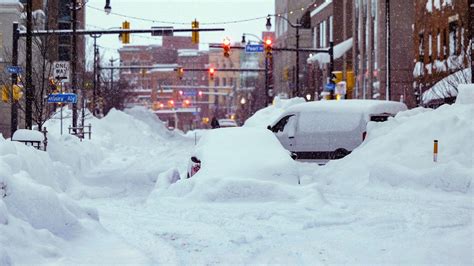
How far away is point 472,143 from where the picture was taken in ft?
56.1

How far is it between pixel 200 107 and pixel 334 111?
13583 cm

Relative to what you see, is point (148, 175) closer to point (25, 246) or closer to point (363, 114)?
point (363, 114)

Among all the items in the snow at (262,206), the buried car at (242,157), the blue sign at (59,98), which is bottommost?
the snow at (262,206)

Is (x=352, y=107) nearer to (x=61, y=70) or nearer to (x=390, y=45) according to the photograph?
(x=61, y=70)

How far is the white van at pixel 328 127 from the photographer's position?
22.8 metres

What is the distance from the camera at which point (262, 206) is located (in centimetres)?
1264

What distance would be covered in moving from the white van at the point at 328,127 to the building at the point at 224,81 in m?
131

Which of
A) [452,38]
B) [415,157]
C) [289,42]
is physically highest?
Answer: [289,42]

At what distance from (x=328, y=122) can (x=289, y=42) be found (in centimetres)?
8502

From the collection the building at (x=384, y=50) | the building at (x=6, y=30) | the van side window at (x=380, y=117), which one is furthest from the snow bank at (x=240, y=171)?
the building at (x=384, y=50)

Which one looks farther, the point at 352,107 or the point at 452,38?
the point at 452,38

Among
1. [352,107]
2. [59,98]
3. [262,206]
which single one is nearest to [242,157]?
[262,206]

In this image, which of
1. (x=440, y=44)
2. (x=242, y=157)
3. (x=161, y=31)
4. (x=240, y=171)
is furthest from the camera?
(x=440, y=44)

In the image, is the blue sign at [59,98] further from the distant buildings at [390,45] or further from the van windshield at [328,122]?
the distant buildings at [390,45]
